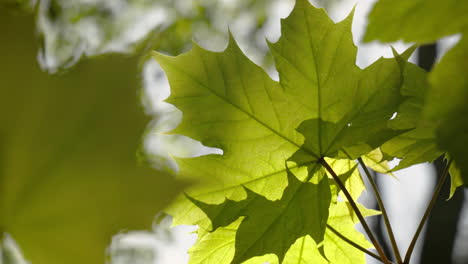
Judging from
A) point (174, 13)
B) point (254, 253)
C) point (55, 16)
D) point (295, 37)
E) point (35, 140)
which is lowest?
point (254, 253)

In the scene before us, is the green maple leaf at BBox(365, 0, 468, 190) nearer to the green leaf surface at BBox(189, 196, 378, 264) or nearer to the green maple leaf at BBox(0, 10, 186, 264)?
the green maple leaf at BBox(0, 10, 186, 264)

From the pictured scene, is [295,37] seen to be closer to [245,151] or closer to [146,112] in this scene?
[245,151]

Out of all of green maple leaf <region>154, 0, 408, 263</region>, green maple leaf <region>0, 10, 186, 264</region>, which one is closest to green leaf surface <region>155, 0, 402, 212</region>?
green maple leaf <region>154, 0, 408, 263</region>

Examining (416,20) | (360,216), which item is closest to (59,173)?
(416,20)

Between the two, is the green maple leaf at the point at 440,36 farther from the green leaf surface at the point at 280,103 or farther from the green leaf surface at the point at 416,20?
the green leaf surface at the point at 280,103

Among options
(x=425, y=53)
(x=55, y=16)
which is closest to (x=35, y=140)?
(x=55, y=16)

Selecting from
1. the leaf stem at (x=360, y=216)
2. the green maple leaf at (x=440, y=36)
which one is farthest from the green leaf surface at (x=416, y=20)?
the leaf stem at (x=360, y=216)
